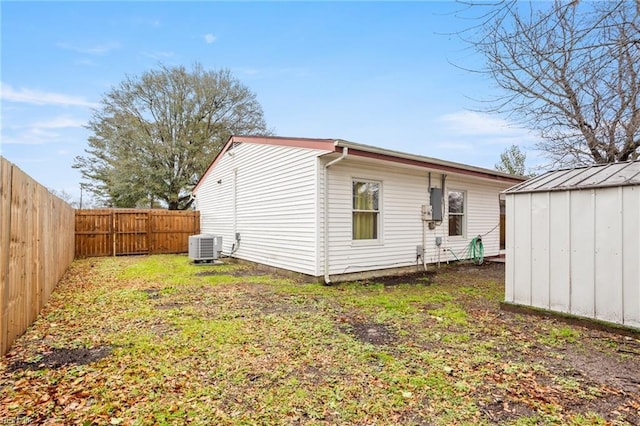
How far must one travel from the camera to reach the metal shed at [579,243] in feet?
12.1

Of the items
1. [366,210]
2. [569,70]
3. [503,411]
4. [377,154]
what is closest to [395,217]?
[366,210]

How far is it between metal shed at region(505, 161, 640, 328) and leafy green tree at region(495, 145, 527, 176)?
1866 centimetres

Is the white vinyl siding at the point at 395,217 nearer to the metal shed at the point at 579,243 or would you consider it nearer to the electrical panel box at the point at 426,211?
the electrical panel box at the point at 426,211

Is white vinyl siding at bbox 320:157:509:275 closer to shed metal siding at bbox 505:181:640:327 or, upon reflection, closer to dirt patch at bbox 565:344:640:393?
shed metal siding at bbox 505:181:640:327

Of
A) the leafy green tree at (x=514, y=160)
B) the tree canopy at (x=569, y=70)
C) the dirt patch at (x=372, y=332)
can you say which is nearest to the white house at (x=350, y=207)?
the tree canopy at (x=569, y=70)

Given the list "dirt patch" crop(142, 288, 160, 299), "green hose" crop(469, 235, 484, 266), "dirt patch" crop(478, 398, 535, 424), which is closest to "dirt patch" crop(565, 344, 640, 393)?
"dirt patch" crop(478, 398, 535, 424)

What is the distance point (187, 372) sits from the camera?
112 inches

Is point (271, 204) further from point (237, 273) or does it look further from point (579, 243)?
point (579, 243)

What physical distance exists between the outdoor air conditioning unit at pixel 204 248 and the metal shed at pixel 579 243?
7973 millimetres

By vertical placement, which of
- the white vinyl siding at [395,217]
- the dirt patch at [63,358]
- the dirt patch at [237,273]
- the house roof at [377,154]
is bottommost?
the dirt patch at [237,273]

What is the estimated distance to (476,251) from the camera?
1006cm

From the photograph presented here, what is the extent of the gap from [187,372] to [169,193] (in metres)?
19.4

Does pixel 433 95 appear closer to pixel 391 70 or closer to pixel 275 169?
pixel 391 70

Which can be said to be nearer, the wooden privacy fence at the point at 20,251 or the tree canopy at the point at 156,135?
the wooden privacy fence at the point at 20,251
